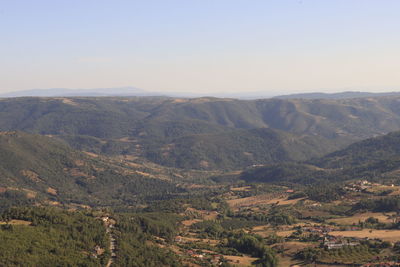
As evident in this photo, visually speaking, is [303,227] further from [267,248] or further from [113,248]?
[113,248]

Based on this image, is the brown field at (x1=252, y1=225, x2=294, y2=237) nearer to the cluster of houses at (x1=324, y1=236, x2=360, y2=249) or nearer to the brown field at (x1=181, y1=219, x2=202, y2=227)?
the cluster of houses at (x1=324, y1=236, x2=360, y2=249)

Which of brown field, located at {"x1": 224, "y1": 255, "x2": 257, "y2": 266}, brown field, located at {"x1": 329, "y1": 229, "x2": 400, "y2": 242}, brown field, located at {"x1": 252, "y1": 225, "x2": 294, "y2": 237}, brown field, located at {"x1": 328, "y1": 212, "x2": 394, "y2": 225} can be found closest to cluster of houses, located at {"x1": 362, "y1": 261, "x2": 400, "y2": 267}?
brown field, located at {"x1": 329, "y1": 229, "x2": 400, "y2": 242}

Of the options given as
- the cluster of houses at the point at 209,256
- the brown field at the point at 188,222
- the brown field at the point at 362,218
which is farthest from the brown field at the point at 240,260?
the brown field at the point at 362,218

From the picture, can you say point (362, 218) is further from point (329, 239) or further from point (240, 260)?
point (240, 260)

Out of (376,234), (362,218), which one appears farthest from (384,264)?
(362,218)

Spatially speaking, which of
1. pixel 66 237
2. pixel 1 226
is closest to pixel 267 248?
pixel 66 237
